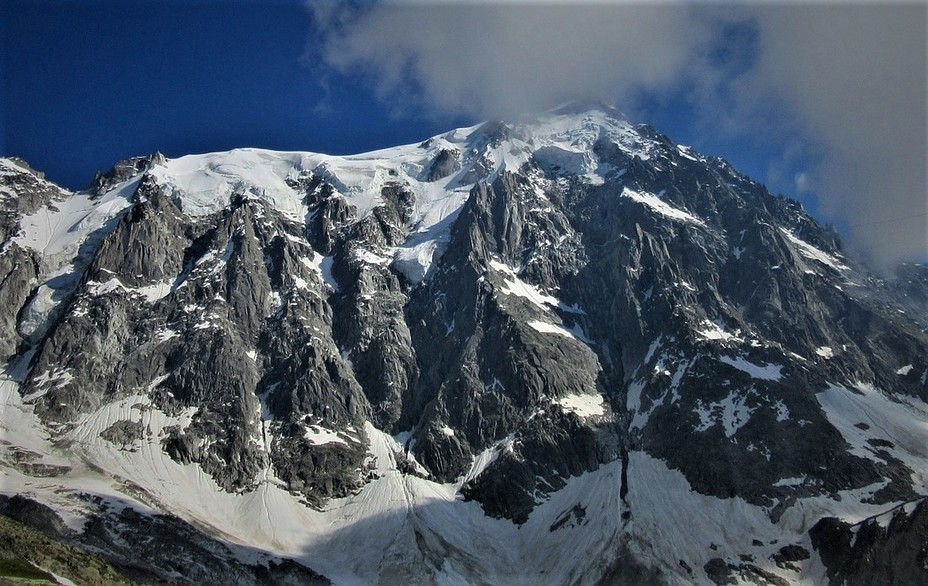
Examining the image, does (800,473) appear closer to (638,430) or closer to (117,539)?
(638,430)

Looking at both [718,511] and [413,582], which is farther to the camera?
[718,511]

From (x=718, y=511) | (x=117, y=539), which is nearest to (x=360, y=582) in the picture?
(x=117, y=539)

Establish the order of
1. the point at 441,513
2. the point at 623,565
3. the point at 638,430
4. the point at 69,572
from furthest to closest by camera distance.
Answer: the point at 638,430, the point at 441,513, the point at 623,565, the point at 69,572

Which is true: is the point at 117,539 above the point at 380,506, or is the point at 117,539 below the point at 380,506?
below

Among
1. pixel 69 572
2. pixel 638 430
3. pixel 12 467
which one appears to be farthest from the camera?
pixel 638 430

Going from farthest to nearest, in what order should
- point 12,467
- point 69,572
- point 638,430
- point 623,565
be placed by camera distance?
1. point 638,430
2. point 12,467
3. point 623,565
4. point 69,572

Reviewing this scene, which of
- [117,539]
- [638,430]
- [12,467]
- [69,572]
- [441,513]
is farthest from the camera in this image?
[638,430]

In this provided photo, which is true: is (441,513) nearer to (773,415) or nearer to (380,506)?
(380,506)

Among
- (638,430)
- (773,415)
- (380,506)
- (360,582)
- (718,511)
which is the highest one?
(773,415)

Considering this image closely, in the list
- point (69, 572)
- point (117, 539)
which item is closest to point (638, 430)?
point (117, 539)
